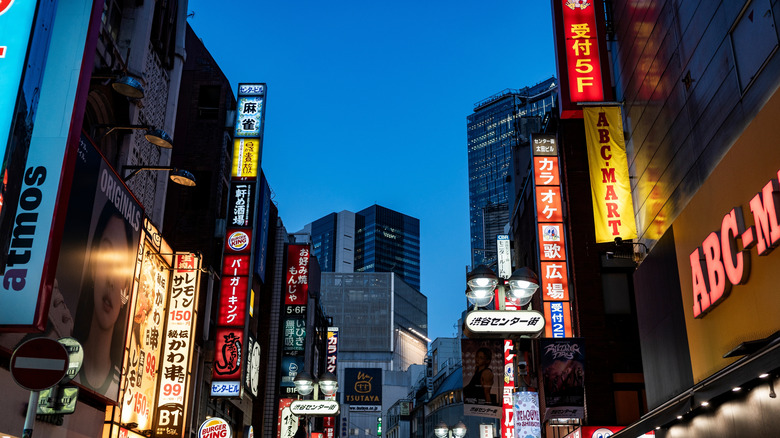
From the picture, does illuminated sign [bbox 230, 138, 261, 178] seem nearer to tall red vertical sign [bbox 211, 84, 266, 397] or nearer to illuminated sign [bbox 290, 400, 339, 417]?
tall red vertical sign [bbox 211, 84, 266, 397]

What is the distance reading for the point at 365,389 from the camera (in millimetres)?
103312

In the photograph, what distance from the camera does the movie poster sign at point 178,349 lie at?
2003cm

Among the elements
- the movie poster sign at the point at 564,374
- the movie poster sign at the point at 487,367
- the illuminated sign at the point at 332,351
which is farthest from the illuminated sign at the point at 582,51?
the illuminated sign at the point at 332,351

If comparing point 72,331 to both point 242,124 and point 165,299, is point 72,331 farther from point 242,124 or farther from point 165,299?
point 242,124

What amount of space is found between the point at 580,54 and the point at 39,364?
60.6 ft

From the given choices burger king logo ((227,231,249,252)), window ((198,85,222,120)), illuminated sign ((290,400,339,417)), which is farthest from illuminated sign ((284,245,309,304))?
illuminated sign ((290,400,339,417))

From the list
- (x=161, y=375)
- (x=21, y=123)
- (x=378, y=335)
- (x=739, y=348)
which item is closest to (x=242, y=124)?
(x=161, y=375)

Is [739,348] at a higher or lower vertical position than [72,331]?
lower

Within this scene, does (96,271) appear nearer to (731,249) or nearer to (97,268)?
(97,268)

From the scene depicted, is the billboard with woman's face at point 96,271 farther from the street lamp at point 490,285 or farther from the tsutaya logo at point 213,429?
the street lamp at point 490,285

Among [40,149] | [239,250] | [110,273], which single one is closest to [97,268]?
[110,273]

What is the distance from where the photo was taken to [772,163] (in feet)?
30.5

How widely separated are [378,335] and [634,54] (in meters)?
152

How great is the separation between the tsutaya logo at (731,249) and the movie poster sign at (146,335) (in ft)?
43.5
